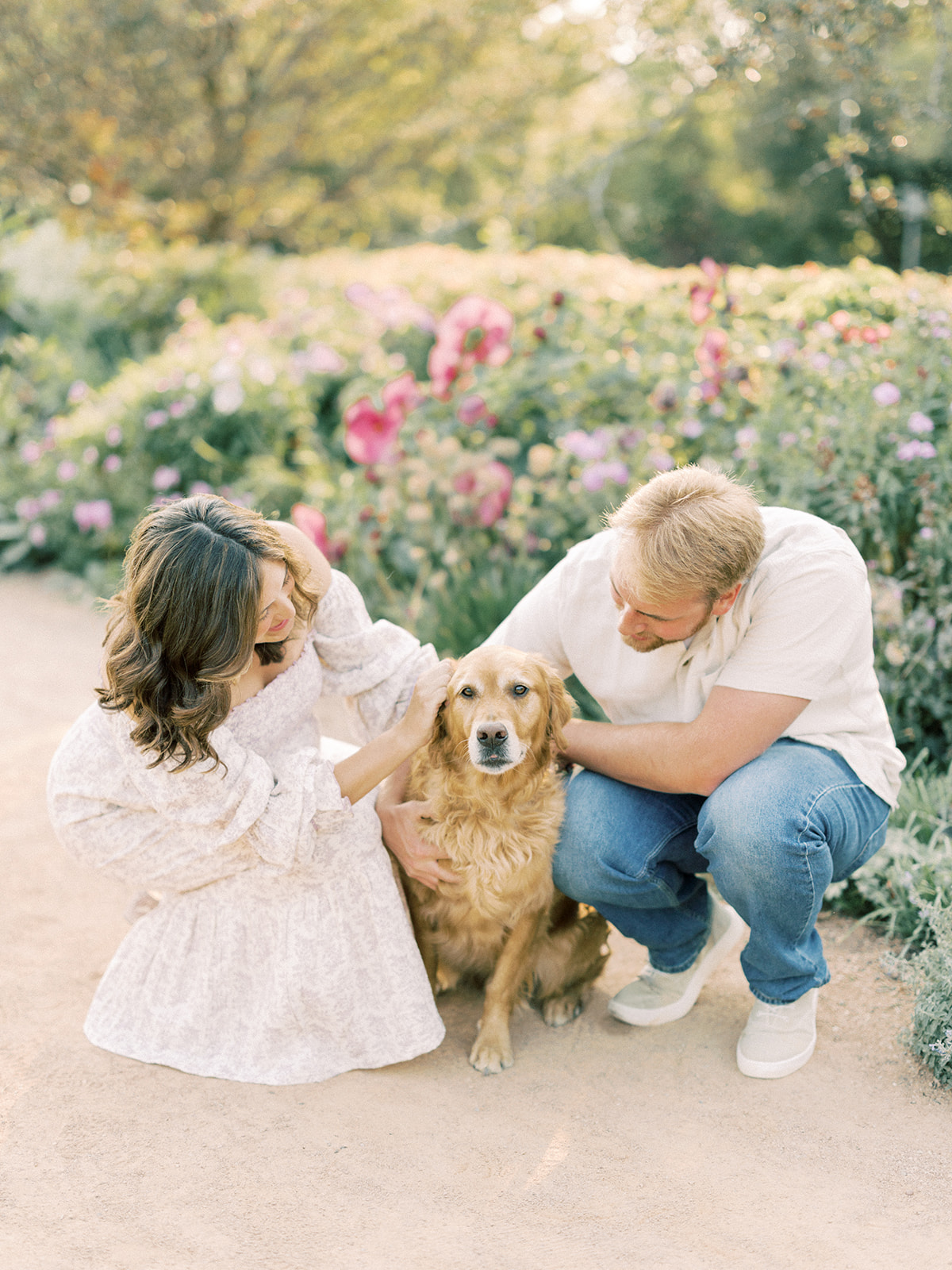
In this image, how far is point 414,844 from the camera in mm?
2686

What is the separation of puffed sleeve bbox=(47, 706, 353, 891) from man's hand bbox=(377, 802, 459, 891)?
0.19 metres

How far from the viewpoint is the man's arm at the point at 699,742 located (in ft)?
8.13

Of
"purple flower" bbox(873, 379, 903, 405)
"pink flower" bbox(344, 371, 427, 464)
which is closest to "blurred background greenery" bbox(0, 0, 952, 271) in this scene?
"pink flower" bbox(344, 371, 427, 464)

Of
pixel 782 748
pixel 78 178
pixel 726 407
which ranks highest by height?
pixel 78 178

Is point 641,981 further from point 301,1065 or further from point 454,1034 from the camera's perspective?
point 301,1065

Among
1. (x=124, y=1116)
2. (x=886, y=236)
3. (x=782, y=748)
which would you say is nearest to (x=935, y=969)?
(x=782, y=748)

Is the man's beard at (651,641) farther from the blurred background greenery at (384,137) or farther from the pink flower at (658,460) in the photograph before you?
the blurred background greenery at (384,137)

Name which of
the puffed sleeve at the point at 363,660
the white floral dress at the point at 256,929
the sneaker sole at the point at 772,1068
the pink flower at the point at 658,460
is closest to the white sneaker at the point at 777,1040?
the sneaker sole at the point at 772,1068

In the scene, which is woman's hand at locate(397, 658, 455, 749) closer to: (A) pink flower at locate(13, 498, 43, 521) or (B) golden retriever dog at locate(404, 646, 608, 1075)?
(B) golden retriever dog at locate(404, 646, 608, 1075)

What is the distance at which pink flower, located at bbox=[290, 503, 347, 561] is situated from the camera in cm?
410

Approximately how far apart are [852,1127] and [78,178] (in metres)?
11.8

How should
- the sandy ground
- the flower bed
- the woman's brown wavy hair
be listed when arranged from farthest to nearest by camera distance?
the flower bed
the woman's brown wavy hair
the sandy ground

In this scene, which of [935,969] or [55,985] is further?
[55,985]

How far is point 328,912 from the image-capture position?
259 cm
